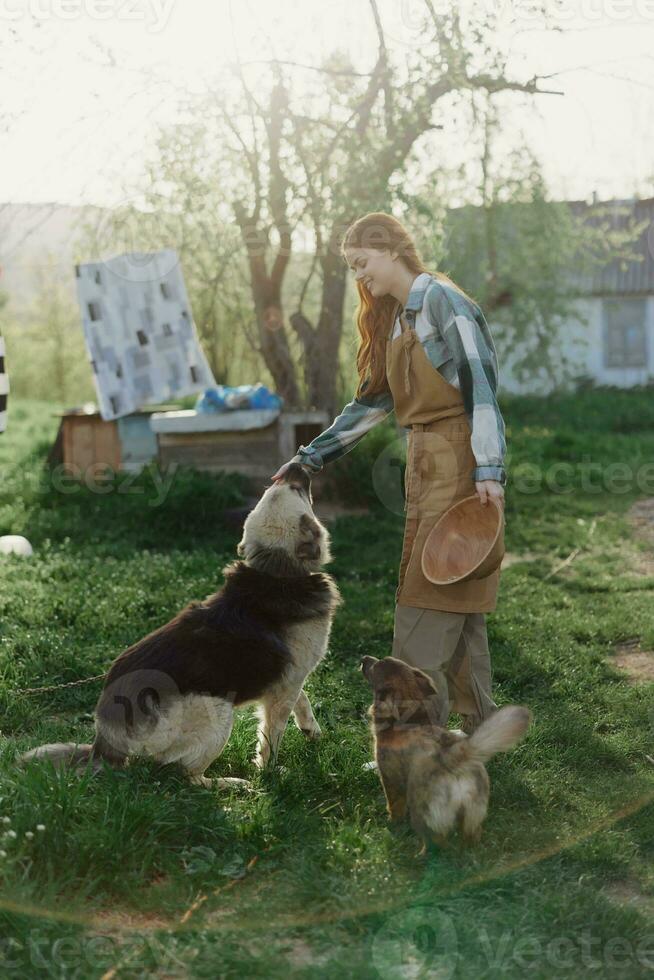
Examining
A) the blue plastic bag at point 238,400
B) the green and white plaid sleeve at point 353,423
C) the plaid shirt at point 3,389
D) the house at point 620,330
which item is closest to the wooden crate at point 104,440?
the blue plastic bag at point 238,400

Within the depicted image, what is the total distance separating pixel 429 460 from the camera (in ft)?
13.5

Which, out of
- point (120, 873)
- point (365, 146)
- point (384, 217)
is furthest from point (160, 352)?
point (120, 873)

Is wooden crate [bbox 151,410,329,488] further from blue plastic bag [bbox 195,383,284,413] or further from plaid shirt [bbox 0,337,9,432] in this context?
plaid shirt [bbox 0,337,9,432]

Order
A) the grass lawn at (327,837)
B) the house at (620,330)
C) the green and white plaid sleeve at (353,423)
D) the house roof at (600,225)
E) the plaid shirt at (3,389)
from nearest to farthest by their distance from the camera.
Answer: the grass lawn at (327,837) < the green and white plaid sleeve at (353,423) < the plaid shirt at (3,389) < the house roof at (600,225) < the house at (620,330)

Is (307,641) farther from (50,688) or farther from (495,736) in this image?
(50,688)

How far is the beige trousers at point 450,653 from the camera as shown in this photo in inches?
161

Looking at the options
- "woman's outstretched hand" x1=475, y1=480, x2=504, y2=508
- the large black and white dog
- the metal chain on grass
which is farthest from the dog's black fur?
the metal chain on grass

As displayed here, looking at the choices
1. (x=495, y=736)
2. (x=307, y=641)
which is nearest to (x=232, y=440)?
(x=307, y=641)

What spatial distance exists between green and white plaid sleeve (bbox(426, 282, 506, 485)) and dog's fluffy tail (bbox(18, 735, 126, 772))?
6.20ft

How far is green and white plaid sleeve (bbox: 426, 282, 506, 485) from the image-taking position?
387 centimetres

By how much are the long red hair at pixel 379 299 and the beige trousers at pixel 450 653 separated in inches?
44.3

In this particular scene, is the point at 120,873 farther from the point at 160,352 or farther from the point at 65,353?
the point at 65,353

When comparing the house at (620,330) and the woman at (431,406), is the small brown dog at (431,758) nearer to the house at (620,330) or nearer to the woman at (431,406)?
the woman at (431,406)

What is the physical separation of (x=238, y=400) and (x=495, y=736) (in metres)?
8.13
